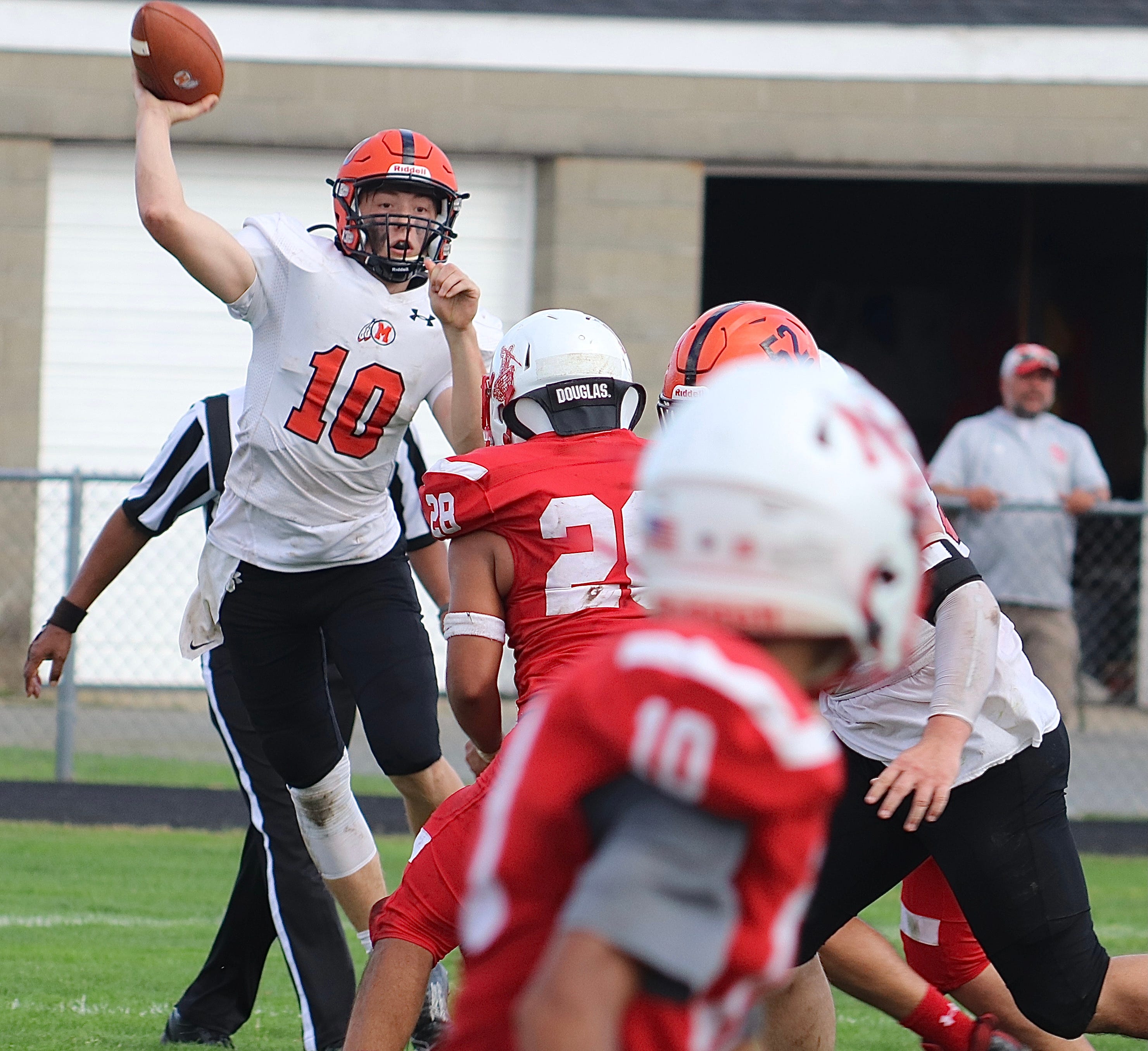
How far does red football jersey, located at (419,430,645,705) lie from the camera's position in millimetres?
3311

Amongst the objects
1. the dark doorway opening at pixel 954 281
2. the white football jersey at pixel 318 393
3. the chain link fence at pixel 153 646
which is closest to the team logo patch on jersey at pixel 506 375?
the white football jersey at pixel 318 393

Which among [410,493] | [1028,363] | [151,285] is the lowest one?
[410,493]

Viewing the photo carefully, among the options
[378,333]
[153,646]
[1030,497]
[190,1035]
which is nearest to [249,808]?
[190,1035]

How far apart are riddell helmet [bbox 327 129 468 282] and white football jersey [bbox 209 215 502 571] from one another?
7 centimetres

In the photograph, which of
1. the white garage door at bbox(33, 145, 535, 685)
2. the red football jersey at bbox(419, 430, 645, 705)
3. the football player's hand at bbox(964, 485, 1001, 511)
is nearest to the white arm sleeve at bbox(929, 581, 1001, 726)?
the red football jersey at bbox(419, 430, 645, 705)

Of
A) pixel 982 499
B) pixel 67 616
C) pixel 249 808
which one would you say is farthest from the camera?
pixel 982 499

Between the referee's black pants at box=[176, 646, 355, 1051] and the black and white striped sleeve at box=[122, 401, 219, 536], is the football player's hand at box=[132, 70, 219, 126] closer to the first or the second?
the black and white striped sleeve at box=[122, 401, 219, 536]

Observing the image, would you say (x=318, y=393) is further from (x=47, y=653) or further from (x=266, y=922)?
(x=266, y=922)

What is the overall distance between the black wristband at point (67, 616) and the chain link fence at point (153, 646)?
361 centimetres

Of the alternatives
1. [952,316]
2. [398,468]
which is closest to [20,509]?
[398,468]

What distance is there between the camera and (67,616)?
4.95m

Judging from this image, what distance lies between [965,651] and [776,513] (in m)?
1.66

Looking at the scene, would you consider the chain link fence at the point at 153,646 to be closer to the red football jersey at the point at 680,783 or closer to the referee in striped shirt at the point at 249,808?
the referee in striped shirt at the point at 249,808

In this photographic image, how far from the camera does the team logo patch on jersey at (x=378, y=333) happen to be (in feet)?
14.4
